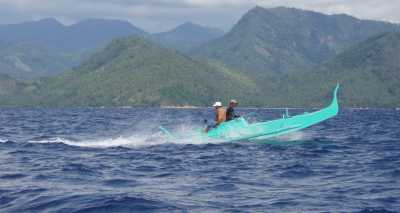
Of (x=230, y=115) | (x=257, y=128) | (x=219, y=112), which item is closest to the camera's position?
(x=219, y=112)

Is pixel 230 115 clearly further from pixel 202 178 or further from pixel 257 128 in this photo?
pixel 202 178

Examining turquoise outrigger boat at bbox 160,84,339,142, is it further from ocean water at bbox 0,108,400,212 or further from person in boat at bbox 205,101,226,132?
ocean water at bbox 0,108,400,212

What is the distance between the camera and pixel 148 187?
19.0 m

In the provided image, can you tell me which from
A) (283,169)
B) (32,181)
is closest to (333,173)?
(283,169)

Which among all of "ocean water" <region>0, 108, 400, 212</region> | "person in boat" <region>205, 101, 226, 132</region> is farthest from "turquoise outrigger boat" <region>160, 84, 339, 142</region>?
"ocean water" <region>0, 108, 400, 212</region>

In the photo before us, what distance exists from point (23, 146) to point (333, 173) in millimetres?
19851

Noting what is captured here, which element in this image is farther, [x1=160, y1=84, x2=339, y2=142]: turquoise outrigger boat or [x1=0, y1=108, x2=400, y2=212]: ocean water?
[x1=160, y1=84, x2=339, y2=142]: turquoise outrigger boat

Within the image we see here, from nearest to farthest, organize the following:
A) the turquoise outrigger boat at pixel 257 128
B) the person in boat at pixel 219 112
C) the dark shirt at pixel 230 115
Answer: the dark shirt at pixel 230 115
the person in boat at pixel 219 112
the turquoise outrigger boat at pixel 257 128

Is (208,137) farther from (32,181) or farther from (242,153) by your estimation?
(32,181)

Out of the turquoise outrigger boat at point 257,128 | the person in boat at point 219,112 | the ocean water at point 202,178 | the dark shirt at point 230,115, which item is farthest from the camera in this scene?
the turquoise outrigger boat at point 257,128

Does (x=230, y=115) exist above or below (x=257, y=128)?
above

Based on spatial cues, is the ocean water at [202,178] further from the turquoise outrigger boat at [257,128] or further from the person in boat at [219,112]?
the person in boat at [219,112]

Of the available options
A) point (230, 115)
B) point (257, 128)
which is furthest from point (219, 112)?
point (257, 128)

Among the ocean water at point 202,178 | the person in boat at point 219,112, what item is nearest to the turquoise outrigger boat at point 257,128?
the person in boat at point 219,112
